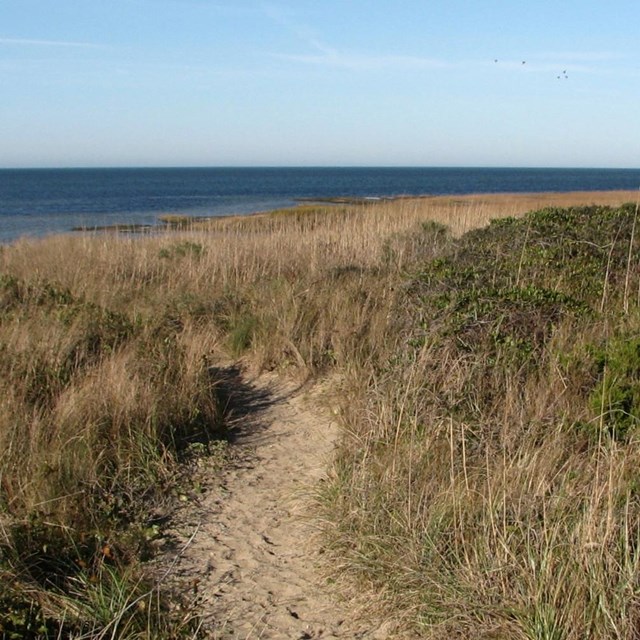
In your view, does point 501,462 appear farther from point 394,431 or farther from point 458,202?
point 458,202

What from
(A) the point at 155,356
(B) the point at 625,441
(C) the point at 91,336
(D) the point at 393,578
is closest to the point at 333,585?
(D) the point at 393,578

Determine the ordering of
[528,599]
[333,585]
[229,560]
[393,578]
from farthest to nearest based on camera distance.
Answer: [229,560]
[333,585]
[393,578]
[528,599]

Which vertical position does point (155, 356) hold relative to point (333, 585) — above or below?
above

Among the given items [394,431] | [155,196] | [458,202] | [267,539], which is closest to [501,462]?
[394,431]

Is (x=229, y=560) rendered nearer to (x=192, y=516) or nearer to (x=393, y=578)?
(x=192, y=516)

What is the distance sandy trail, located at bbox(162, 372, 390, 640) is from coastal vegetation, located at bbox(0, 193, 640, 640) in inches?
6.9

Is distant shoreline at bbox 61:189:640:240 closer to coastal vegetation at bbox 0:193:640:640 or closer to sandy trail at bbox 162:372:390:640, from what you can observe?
coastal vegetation at bbox 0:193:640:640

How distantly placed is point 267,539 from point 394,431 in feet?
3.22

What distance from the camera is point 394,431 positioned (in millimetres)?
4449

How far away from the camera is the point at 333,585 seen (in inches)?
143

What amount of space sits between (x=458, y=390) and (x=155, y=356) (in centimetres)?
274

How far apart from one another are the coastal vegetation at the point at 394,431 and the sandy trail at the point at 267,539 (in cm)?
18

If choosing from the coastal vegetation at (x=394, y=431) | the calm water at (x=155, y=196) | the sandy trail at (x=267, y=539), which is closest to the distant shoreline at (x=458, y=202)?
the calm water at (x=155, y=196)

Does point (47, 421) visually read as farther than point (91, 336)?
No
